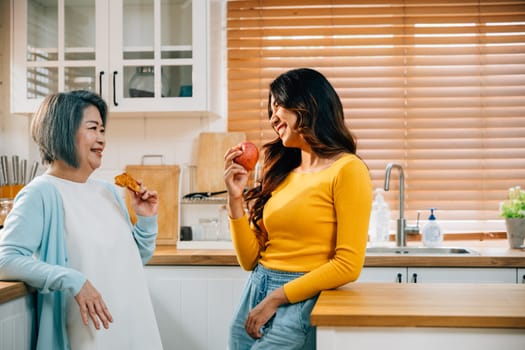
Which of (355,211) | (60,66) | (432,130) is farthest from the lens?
(432,130)

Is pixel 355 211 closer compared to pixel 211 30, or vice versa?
pixel 355 211

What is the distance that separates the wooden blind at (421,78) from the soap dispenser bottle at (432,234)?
18 centimetres

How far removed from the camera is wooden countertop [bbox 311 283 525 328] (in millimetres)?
1308

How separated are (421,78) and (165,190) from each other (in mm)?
1455

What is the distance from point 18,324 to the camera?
172cm

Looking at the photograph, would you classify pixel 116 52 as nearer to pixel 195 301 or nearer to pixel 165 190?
pixel 165 190

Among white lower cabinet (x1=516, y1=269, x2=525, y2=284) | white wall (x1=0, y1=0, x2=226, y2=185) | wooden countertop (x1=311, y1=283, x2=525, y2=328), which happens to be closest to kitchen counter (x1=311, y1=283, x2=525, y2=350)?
wooden countertop (x1=311, y1=283, x2=525, y2=328)

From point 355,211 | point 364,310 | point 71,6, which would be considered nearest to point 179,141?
point 71,6

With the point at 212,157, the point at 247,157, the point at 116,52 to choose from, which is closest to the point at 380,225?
the point at 212,157

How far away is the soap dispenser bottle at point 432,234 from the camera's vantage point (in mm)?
3084

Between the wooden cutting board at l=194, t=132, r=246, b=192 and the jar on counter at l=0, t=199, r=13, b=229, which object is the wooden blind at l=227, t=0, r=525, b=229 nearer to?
the wooden cutting board at l=194, t=132, r=246, b=192

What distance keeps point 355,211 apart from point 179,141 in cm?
192

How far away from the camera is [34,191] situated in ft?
5.68

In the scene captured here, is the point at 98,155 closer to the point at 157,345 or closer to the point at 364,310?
the point at 157,345
